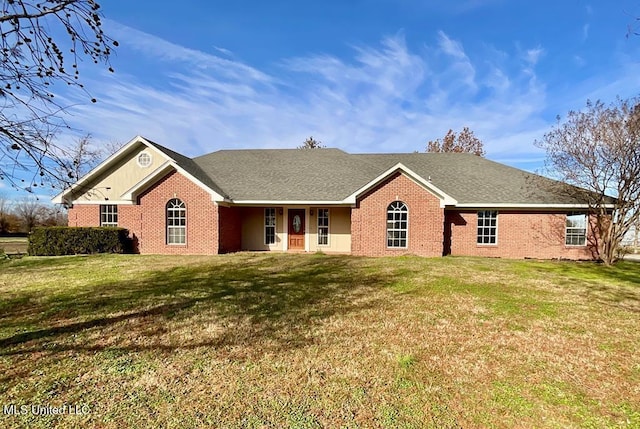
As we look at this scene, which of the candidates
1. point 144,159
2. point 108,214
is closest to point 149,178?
point 144,159

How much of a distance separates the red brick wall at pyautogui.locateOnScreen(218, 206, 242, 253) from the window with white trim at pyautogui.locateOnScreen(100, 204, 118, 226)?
19.5 feet

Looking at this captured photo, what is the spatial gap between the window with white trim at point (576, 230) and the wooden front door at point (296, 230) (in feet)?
41.8

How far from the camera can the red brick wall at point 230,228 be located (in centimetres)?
1622

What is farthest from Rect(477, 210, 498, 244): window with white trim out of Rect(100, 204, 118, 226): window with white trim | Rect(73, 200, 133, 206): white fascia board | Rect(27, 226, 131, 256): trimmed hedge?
Rect(100, 204, 118, 226): window with white trim

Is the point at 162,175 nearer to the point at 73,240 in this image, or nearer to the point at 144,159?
the point at 144,159

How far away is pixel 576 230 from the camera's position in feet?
52.2

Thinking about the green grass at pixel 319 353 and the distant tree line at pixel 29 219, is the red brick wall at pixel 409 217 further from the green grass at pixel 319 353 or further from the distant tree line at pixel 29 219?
the distant tree line at pixel 29 219

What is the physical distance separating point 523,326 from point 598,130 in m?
12.7

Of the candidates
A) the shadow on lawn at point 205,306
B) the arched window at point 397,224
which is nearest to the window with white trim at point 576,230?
the arched window at point 397,224

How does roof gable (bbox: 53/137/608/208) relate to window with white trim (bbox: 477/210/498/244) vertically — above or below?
above

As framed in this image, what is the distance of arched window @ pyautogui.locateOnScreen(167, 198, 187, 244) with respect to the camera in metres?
16.1

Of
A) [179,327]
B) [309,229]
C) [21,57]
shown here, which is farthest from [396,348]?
[309,229]

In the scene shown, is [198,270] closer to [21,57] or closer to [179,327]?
[179,327]

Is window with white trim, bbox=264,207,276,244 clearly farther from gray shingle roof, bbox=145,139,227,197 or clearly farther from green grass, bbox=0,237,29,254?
green grass, bbox=0,237,29,254
